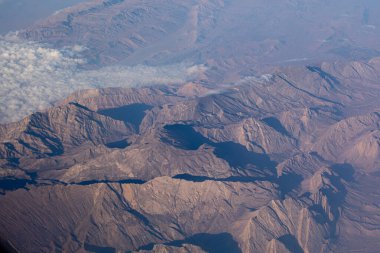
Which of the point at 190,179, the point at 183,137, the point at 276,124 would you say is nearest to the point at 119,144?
the point at 183,137

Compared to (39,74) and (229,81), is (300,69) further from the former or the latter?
(39,74)

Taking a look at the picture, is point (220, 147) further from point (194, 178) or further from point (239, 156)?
point (194, 178)

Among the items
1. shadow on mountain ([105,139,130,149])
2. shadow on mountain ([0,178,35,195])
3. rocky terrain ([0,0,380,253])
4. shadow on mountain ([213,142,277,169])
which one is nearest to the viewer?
rocky terrain ([0,0,380,253])

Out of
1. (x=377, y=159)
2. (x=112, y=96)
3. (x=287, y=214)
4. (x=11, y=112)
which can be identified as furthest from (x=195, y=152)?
(x=11, y=112)

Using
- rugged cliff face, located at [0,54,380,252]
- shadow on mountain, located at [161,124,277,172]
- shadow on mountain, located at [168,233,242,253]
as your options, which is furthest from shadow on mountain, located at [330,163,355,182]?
shadow on mountain, located at [168,233,242,253]

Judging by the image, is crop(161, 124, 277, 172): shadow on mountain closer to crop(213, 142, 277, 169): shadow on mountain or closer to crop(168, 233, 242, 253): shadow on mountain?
crop(213, 142, 277, 169): shadow on mountain
